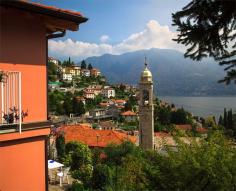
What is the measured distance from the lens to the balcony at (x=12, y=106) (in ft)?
12.1

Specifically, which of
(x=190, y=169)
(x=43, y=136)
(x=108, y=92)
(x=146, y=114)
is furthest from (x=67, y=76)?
(x=43, y=136)

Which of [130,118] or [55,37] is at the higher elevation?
[55,37]

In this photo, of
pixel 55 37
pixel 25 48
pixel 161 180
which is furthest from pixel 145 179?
pixel 25 48

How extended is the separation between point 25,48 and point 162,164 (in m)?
5.14

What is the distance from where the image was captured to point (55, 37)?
4.58 meters

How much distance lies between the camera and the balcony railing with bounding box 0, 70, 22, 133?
3684 millimetres

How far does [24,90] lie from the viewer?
3.80 m

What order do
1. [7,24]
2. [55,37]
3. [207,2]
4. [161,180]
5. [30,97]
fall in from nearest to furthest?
[207,2] → [7,24] → [30,97] → [55,37] → [161,180]

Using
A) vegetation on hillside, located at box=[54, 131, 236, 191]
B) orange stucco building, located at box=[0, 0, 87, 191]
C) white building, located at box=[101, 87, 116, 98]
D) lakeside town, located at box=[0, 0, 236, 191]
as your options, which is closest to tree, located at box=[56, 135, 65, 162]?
lakeside town, located at box=[0, 0, 236, 191]

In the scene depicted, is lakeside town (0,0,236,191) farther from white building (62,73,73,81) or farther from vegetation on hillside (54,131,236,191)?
white building (62,73,73,81)

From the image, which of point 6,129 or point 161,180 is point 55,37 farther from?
point 161,180

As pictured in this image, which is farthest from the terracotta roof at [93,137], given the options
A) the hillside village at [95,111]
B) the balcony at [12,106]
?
the balcony at [12,106]

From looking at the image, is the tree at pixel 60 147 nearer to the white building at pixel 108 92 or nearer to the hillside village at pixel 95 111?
the hillside village at pixel 95 111

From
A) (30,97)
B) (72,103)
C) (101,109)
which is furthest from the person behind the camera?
(101,109)
